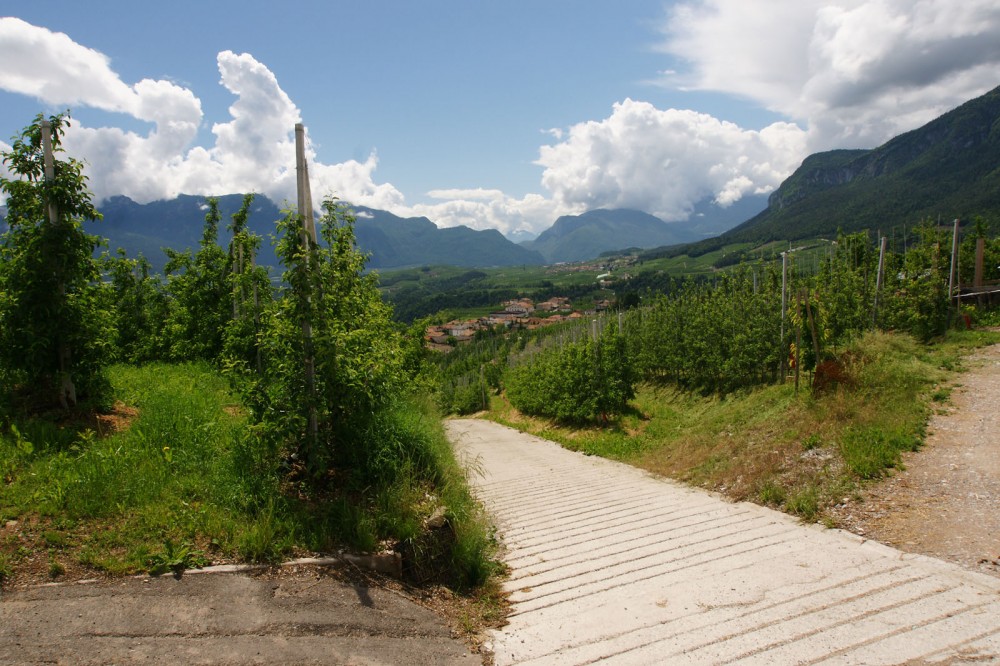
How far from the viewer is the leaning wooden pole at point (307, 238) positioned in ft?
18.4

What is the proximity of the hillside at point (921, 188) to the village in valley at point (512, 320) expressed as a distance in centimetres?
6574

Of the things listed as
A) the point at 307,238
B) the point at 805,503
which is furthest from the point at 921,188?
the point at 307,238

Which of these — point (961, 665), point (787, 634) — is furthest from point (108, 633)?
point (961, 665)

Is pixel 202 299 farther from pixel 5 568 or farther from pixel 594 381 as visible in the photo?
pixel 594 381

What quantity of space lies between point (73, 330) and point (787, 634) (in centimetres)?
894

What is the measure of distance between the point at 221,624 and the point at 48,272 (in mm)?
5801

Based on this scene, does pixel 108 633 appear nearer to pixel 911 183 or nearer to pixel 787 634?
pixel 787 634

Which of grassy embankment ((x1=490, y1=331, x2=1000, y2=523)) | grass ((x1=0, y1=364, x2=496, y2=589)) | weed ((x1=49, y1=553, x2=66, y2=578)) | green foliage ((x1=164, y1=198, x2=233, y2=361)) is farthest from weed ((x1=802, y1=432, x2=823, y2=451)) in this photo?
green foliage ((x1=164, y1=198, x2=233, y2=361))

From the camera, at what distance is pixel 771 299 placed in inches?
992

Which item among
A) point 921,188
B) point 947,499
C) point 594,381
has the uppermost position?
point 921,188

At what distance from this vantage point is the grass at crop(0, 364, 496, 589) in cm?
453

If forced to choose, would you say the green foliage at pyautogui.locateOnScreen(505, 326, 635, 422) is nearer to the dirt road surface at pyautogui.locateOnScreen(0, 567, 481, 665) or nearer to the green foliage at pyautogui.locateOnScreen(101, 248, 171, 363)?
the green foliage at pyautogui.locateOnScreen(101, 248, 171, 363)

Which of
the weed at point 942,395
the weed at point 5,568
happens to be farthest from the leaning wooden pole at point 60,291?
the weed at point 942,395

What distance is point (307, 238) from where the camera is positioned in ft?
18.7
